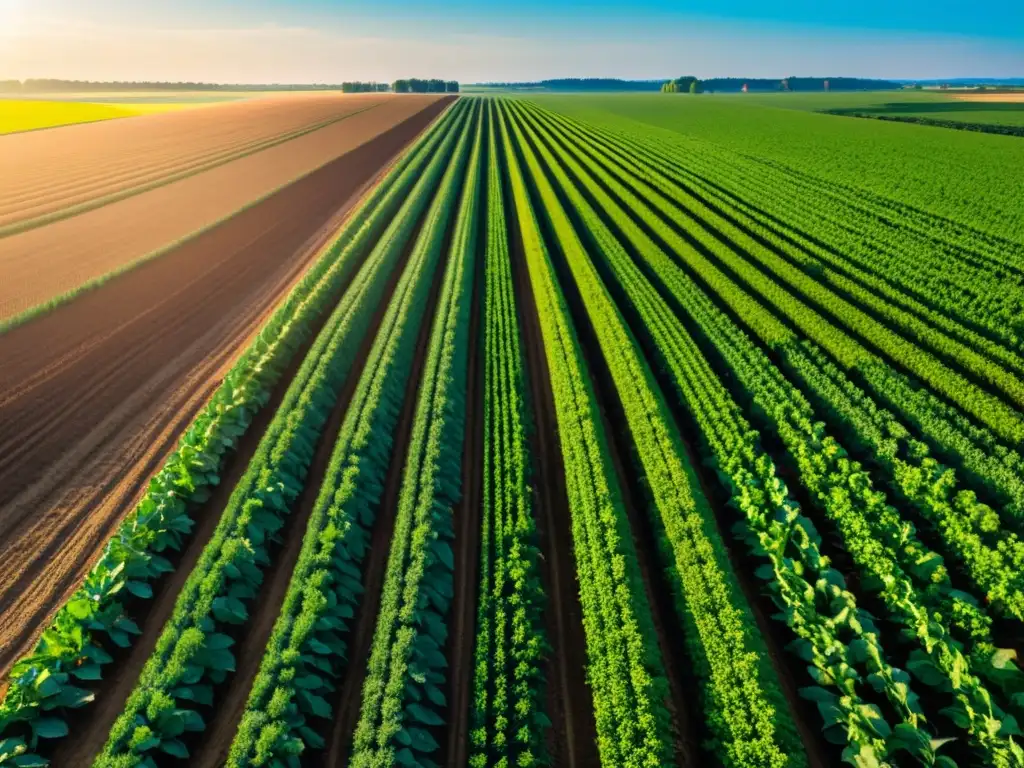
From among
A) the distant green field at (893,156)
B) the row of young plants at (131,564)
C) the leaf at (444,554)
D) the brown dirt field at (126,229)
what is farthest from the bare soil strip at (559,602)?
the distant green field at (893,156)

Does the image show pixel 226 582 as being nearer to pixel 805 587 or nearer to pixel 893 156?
pixel 805 587

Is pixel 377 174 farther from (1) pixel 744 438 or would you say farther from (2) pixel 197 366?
(1) pixel 744 438

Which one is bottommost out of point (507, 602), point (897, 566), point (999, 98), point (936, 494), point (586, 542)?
point (507, 602)

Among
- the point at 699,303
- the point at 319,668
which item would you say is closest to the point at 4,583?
the point at 319,668

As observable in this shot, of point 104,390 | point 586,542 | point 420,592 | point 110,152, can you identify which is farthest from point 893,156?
point 110,152

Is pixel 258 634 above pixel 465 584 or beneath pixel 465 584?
beneath

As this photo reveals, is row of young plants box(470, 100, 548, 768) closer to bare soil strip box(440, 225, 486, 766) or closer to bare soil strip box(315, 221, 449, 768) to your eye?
bare soil strip box(440, 225, 486, 766)

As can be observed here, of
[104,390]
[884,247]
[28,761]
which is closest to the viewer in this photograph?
[28,761]
